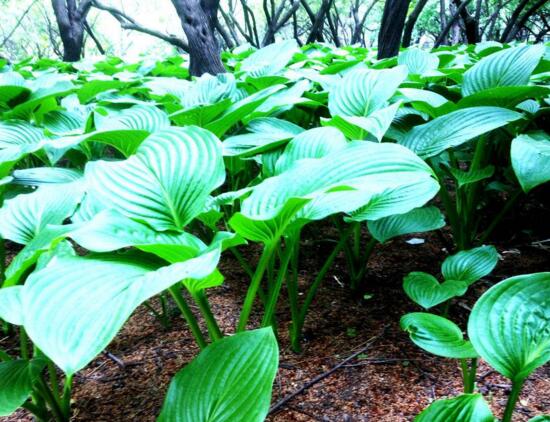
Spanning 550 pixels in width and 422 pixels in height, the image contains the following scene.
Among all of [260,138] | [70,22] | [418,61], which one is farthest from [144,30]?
[260,138]

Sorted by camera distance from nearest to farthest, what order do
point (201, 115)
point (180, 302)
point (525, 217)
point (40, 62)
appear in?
point (180, 302) < point (201, 115) < point (525, 217) < point (40, 62)

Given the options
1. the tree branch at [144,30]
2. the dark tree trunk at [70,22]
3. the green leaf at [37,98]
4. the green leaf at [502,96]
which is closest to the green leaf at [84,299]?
the green leaf at [502,96]

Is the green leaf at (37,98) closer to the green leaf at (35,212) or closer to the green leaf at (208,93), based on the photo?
the green leaf at (208,93)

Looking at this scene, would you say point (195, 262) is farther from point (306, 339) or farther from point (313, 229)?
point (313, 229)

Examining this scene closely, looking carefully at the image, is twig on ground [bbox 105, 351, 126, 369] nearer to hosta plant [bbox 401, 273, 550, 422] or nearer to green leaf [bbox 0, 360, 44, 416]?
green leaf [bbox 0, 360, 44, 416]

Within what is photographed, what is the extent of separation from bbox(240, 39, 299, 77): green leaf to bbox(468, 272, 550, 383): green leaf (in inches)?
64.4

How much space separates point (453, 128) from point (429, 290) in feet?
1.21

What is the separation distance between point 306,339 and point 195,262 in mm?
674

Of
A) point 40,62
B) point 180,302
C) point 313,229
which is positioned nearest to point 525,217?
point 313,229

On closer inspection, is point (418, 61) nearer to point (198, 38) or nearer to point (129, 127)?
point (129, 127)

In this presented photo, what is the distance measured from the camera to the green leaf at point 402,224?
1.13 meters

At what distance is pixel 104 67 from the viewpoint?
3389 millimetres

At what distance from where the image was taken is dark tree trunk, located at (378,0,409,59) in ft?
8.94

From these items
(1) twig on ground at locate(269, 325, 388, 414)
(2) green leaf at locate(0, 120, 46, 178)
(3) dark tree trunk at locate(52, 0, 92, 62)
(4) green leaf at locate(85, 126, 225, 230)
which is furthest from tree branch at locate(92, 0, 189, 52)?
(1) twig on ground at locate(269, 325, 388, 414)
